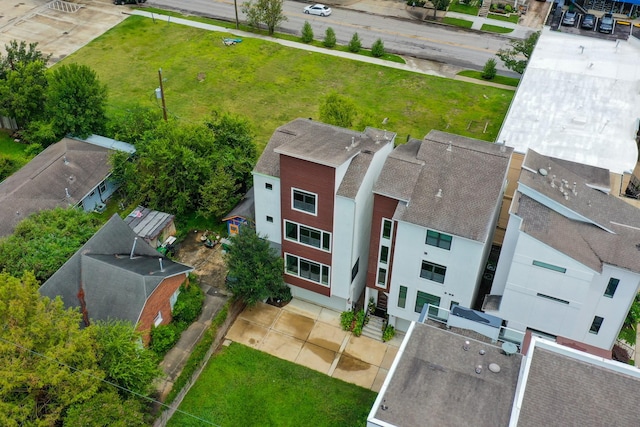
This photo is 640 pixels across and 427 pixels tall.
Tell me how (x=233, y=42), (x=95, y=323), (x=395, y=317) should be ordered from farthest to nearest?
(x=233, y=42)
(x=395, y=317)
(x=95, y=323)

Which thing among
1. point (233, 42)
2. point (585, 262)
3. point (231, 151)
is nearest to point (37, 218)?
point (231, 151)

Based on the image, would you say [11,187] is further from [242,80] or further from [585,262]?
[585,262]

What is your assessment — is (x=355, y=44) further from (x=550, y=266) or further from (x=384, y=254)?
(x=550, y=266)

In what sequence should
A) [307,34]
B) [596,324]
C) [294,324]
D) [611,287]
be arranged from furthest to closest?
[307,34], [294,324], [596,324], [611,287]

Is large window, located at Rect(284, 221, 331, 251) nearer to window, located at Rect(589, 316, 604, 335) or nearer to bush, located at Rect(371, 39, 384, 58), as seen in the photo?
window, located at Rect(589, 316, 604, 335)

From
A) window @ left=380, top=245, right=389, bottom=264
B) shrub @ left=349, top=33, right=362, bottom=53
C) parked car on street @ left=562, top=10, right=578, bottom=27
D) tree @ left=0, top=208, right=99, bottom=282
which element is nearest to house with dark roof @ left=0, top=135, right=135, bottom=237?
tree @ left=0, top=208, right=99, bottom=282

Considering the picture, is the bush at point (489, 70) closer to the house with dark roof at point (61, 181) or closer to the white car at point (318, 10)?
the white car at point (318, 10)

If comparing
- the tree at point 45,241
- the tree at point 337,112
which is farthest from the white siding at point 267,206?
the tree at point 337,112

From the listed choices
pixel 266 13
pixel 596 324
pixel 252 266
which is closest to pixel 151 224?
pixel 252 266
